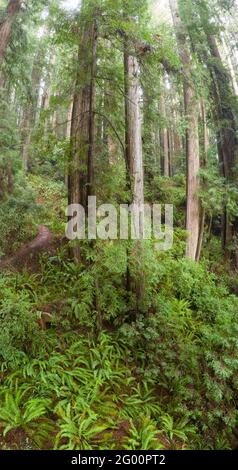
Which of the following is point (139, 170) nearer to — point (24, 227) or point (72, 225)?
point (72, 225)

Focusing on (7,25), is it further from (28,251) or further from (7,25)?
(28,251)

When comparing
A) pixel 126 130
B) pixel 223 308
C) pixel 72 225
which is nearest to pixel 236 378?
pixel 223 308

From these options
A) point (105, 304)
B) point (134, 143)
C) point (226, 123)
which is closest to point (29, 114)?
point (226, 123)

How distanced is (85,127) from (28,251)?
3.20 metres

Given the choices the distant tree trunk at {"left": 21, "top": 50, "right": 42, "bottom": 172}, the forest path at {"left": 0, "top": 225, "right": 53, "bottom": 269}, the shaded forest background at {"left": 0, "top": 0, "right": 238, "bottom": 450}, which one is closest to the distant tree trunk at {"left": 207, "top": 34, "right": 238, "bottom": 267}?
the shaded forest background at {"left": 0, "top": 0, "right": 238, "bottom": 450}

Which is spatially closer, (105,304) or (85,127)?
(105,304)

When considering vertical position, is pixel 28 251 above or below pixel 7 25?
below

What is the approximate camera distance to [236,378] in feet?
17.4

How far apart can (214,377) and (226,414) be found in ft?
1.83

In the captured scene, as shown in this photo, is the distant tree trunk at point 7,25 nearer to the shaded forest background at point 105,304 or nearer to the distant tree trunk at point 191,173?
the shaded forest background at point 105,304

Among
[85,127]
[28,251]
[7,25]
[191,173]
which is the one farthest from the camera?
[191,173]

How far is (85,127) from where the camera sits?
655cm

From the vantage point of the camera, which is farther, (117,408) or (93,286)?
(93,286)

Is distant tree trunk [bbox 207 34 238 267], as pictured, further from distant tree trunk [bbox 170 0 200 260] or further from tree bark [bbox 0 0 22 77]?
tree bark [bbox 0 0 22 77]
